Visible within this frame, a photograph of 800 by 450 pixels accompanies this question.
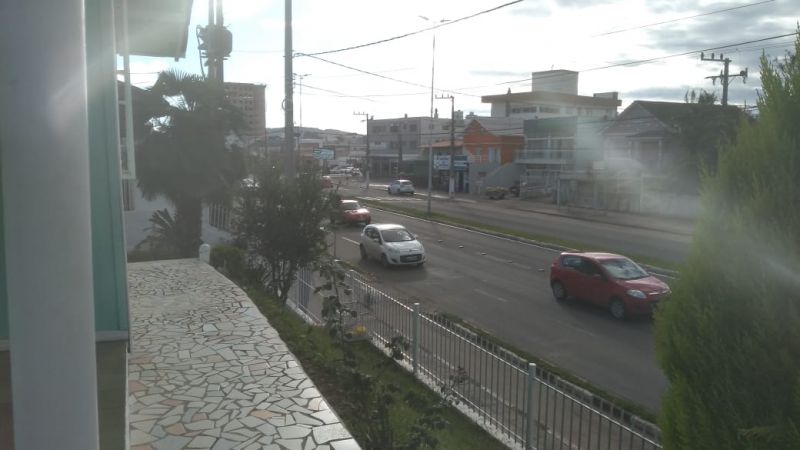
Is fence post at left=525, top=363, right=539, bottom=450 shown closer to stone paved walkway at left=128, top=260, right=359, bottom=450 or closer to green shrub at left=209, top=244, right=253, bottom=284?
stone paved walkway at left=128, top=260, right=359, bottom=450

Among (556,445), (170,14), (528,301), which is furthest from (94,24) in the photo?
(528,301)

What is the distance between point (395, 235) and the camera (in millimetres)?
23000

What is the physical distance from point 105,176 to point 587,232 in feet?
89.9

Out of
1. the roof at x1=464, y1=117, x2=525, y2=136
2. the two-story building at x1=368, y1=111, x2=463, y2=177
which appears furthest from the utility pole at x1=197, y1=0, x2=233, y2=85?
the two-story building at x1=368, y1=111, x2=463, y2=177

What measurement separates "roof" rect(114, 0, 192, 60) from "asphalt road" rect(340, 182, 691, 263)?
48.1 feet

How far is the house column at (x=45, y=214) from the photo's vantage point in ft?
6.61

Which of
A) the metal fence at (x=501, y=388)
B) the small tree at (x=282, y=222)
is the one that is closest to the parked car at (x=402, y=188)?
the metal fence at (x=501, y=388)

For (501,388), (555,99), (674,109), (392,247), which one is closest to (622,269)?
(501,388)

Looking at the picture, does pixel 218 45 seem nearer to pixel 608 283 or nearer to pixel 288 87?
pixel 288 87

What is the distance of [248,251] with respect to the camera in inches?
546

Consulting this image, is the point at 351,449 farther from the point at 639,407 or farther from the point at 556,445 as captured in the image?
A: the point at 639,407

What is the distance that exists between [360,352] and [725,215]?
8473mm

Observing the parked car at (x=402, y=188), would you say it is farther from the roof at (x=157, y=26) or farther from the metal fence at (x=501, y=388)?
the roof at (x=157, y=26)

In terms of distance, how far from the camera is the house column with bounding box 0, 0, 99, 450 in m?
2.02
